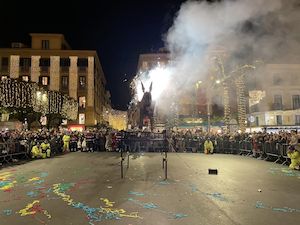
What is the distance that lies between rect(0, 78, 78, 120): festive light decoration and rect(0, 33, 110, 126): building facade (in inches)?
696

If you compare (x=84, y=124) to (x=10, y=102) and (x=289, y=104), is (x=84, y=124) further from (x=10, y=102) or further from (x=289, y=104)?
(x=289, y=104)

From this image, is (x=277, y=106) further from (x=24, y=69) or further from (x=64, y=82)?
(x=24, y=69)

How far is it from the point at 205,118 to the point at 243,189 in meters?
35.8

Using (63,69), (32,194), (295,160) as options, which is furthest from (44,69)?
(295,160)

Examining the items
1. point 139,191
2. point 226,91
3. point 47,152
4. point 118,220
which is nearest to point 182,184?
point 139,191

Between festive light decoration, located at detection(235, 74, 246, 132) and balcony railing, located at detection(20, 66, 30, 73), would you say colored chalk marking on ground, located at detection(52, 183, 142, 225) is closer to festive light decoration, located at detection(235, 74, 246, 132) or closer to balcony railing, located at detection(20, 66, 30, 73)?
festive light decoration, located at detection(235, 74, 246, 132)

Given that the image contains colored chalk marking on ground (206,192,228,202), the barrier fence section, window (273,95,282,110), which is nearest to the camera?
colored chalk marking on ground (206,192,228,202)

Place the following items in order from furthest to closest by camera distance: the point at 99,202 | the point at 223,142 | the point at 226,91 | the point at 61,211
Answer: the point at 226,91 < the point at 223,142 < the point at 99,202 < the point at 61,211

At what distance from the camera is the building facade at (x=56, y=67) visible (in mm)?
51031

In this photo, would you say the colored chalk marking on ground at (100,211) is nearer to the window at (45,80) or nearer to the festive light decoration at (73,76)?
the festive light decoration at (73,76)

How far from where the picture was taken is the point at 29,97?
2550cm

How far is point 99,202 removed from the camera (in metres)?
6.60

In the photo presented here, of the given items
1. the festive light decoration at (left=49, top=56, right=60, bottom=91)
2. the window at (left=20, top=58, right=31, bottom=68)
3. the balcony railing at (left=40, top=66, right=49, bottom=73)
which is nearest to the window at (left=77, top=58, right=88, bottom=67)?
the festive light decoration at (left=49, top=56, right=60, bottom=91)

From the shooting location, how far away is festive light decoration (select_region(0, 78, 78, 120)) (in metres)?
22.5
